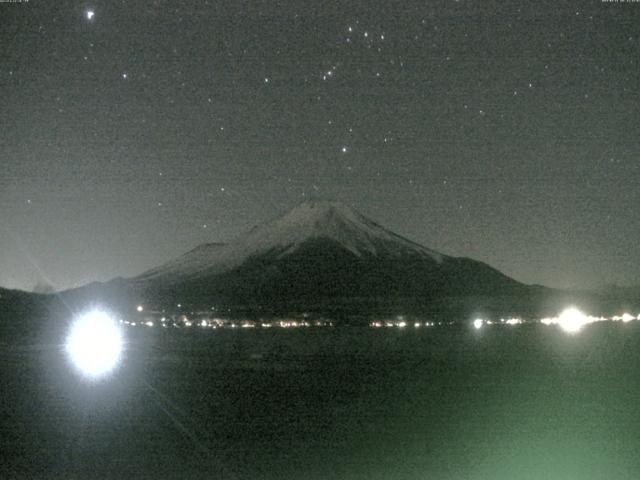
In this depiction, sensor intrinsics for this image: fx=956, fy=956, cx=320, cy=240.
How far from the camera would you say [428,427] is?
17266 millimetres

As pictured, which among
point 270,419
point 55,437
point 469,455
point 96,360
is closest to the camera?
point 469,455

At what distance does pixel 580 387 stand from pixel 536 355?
17.8 m

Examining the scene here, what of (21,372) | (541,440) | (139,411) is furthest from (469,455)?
(21,372)

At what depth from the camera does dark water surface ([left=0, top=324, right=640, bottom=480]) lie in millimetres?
13148

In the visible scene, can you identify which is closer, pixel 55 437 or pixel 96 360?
pixel 55 437

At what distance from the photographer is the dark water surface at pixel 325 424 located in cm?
1315

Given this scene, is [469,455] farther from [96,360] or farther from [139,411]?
[96,360]

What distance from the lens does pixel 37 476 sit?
41.0 feet

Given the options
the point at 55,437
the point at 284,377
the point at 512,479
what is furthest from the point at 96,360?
the point at 512,479

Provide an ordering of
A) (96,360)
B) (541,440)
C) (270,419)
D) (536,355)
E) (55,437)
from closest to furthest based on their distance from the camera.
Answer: (541,440) → (55,437) → (270,419) → (96,360) → (536,355)

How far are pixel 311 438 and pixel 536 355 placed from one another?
27786mm

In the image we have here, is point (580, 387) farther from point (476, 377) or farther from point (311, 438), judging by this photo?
point (311, 438)

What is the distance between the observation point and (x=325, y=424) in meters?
18.0

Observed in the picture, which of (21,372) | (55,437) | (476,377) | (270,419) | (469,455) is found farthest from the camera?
(21,372)
